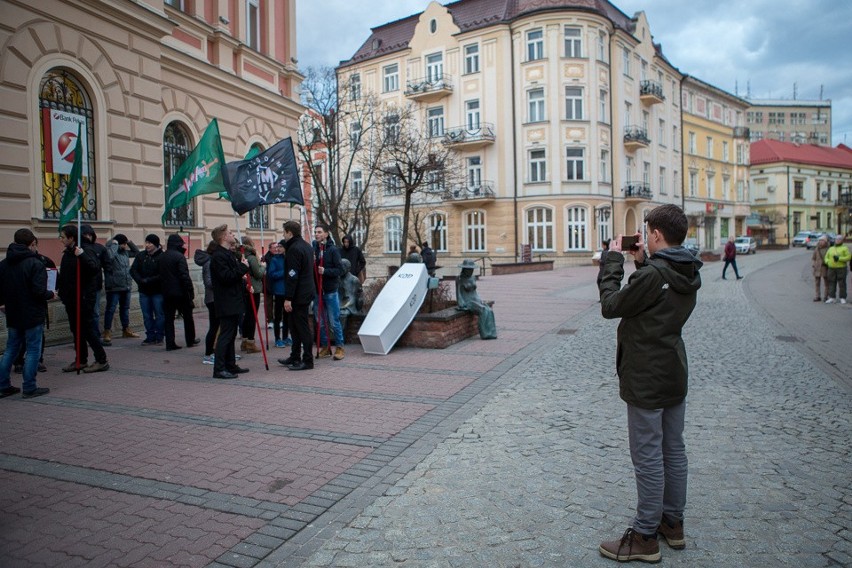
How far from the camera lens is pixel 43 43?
10961 millimetres

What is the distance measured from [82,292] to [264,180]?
116 inches

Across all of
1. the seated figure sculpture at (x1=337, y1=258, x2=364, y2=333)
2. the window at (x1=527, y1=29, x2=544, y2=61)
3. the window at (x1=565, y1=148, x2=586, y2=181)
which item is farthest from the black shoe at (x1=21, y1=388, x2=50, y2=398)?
the window at (x1=527, y1=29, x2=544, y2=61)

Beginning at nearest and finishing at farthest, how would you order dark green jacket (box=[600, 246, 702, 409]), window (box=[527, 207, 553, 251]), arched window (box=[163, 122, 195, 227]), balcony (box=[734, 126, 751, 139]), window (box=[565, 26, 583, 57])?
dark green jacket (box=[600, 246, 702, 409]) < arched window (box=[163, 122, 195, 227]) < window (box=[565, 26, 583, 57]) < window (box=[527, 207, 553, 251]) < balcony (box=[734, 126, 751, 139])

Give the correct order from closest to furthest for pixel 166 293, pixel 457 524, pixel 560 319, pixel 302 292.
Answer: pixel 457 524 < pixel 302 292 < pixel 166 293 < pixel 560 319

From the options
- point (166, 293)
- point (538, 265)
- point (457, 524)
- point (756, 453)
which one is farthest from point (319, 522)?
point (538, 265)

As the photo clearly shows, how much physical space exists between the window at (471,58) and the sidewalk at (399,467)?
120 ft

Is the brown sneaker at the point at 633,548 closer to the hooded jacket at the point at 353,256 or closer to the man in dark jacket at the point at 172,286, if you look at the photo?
the man in dark jacket at the point at 172,286

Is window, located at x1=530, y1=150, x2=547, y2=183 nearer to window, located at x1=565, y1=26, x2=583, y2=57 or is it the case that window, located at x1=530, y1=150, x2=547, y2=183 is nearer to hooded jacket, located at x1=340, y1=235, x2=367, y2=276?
window, located at x1=565, y1=26, x2=583, y2=57

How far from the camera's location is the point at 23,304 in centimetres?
733

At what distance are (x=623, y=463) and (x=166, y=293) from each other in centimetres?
830

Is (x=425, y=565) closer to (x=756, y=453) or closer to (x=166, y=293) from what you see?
(x=756, y=453)

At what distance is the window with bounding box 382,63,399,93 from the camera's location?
4584cm

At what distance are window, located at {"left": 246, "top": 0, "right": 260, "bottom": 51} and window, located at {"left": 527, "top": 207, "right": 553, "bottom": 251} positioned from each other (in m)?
25.3

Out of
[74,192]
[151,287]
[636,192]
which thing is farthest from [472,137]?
[74,192]
